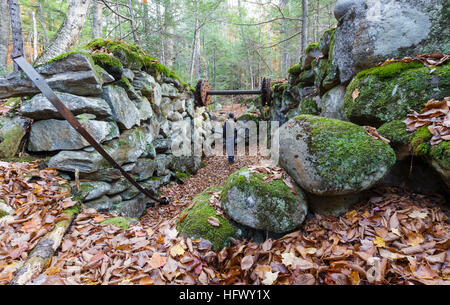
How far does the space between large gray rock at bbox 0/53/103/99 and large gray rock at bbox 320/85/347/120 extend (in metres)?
4.66

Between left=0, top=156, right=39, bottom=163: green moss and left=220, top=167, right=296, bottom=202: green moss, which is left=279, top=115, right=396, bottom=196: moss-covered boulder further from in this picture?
left=0, top=156, right=39, bottom=163: green moss

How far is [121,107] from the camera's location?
4062 mm

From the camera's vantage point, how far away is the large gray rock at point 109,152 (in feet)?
10.8

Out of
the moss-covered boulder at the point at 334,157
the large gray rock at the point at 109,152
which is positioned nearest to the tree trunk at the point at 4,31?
the large gray rock at the point at 109,152

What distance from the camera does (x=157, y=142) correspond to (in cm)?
568

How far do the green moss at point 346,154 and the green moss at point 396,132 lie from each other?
21 cm

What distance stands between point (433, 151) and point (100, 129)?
183 inches

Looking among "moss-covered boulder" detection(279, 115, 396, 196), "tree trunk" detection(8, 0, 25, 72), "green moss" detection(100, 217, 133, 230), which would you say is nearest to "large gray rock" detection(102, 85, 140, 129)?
"tree trunk" detection(8, 0, 25, 72)

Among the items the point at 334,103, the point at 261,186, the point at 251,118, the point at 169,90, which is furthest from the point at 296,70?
the point at 261,186

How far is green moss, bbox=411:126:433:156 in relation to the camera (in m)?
2.06

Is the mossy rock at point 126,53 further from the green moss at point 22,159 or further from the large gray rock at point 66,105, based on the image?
the green moss at point 22,159

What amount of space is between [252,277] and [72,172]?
3.32 meters
